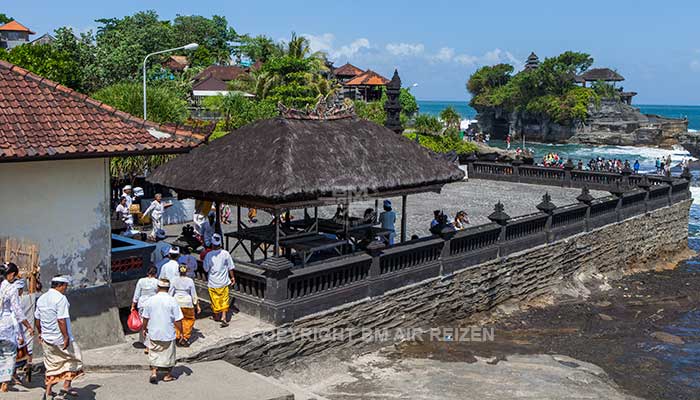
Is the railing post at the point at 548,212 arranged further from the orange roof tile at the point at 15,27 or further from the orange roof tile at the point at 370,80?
the orange roof tile at the point at 15,27

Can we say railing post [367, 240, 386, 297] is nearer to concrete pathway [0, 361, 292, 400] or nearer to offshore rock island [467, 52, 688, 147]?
concrete pathway [0, 361, 292, 400]

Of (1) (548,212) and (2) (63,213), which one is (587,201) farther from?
(2) (63,213)

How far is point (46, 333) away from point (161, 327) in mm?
1488

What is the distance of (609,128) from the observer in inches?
4053

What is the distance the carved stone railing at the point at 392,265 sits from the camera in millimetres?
12305

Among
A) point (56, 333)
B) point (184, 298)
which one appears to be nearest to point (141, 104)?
point (184, 298)

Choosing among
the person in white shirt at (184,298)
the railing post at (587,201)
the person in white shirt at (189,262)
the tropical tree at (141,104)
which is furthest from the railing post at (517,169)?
the person in white shirt at (184,298)

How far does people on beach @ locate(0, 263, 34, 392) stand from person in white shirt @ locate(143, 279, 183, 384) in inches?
61.1

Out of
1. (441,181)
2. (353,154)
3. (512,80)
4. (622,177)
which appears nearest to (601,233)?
(622,177)

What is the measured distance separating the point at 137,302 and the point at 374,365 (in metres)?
4.87

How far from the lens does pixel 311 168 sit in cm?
1341

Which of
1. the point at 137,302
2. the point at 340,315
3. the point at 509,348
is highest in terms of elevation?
the point at 137,302

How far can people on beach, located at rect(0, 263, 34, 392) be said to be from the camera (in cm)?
860

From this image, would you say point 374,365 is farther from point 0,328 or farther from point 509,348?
point 0,328
